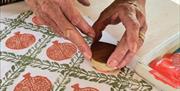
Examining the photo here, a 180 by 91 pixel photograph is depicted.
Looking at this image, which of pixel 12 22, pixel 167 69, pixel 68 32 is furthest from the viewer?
pixel 12 22

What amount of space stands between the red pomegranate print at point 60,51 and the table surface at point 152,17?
4.9 inches

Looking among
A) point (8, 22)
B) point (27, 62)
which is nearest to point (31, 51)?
point (27, 62)

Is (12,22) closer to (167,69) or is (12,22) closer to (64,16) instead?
(64,16)

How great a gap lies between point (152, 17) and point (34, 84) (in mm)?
421

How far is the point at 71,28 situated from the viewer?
1.99ft

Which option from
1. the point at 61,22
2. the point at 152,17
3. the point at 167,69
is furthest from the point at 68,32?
the point at 152,17

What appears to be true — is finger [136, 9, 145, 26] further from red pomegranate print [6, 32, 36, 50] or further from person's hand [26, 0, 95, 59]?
red pomegranate print [6, 32, 36, 50]

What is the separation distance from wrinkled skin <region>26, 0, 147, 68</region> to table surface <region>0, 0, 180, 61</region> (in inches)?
3.7

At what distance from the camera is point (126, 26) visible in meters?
0.65

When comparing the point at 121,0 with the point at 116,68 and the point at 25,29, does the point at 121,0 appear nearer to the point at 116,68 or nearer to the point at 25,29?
the point at 116,68

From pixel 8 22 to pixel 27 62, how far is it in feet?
0.58

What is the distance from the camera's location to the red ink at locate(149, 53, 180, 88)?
688 millimetres

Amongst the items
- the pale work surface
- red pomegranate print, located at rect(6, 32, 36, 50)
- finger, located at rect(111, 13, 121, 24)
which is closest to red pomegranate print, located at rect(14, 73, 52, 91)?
the pale work surface

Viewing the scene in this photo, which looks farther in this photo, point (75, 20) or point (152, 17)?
point (152, 17)
